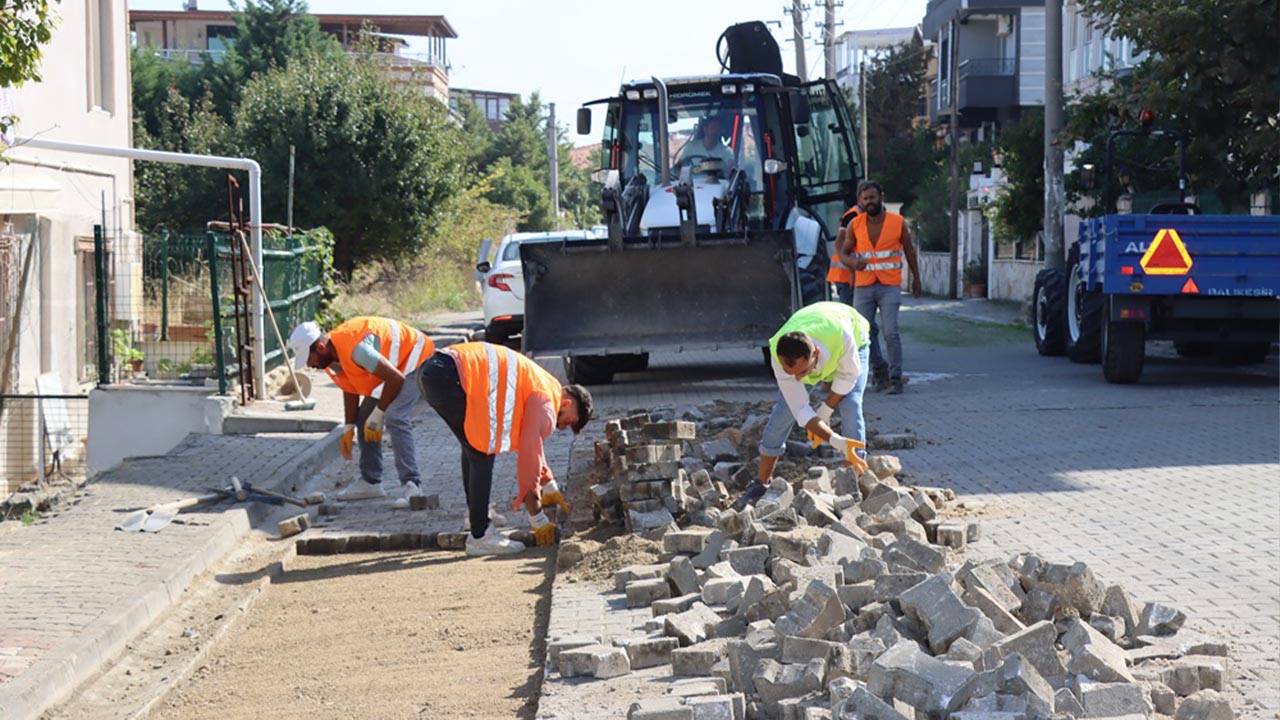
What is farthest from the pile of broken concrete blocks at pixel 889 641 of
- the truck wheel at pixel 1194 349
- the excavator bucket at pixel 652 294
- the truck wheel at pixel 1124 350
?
the truck wheel at pixel 1194 349

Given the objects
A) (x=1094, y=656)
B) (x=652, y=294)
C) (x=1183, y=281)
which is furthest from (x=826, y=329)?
(x=1183, y=281)

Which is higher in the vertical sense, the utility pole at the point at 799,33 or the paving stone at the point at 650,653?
the utility pole at the point at 799,33

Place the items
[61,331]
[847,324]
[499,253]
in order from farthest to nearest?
[499,253], [61,331], [847,324]

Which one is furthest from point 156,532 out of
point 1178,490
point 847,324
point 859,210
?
point 859,210

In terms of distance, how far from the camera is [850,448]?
818 cm

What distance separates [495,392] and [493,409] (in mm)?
94

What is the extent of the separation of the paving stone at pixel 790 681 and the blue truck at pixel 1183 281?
994cm

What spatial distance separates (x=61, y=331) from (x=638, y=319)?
22.7 ft

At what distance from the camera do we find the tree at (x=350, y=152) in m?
28.2

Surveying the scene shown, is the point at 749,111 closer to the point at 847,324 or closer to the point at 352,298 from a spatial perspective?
the point at 847,324

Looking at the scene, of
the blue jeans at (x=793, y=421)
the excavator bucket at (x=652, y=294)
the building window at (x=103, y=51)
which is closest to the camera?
the blue jeans at (x=793, y=421)

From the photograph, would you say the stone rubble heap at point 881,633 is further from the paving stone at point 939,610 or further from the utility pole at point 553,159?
the utility pole at point 553,159

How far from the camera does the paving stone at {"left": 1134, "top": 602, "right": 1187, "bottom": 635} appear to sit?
18.2 ft

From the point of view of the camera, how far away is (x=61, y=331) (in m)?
16.9
